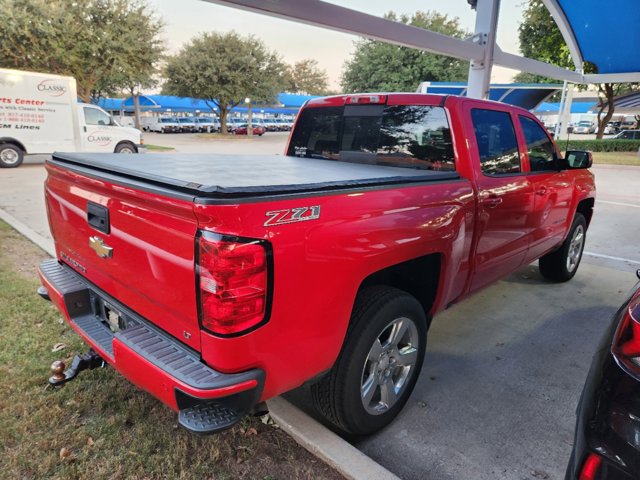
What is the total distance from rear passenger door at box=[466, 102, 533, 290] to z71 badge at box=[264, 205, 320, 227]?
1.64m

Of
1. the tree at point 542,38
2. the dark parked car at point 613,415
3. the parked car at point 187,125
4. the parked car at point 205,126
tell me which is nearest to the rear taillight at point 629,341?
the dark parked car at point 613,415

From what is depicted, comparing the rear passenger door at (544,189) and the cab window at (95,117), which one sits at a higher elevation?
the cab window at (95,117)

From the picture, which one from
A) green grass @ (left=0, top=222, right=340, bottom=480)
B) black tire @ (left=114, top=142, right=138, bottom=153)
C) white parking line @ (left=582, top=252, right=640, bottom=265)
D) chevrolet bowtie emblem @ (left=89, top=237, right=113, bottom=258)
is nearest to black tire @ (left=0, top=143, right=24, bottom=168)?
black tire @ (left=114, top=142, right=138, bottom=153)

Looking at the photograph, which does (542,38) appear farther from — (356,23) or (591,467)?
(591,467)

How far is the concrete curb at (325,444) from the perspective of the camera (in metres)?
2.23

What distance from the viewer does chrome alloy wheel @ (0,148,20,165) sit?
14648mm

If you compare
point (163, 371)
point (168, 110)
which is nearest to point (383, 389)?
point (163, 371)

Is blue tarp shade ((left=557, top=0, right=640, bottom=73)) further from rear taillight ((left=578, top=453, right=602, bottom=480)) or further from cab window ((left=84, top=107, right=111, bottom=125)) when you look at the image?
cab window ((left=84, top=107, right=111, bottom=125))

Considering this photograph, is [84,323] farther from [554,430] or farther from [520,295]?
[520,295]

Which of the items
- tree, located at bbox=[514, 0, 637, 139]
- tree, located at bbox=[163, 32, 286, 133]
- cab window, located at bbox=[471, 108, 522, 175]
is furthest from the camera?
tree, located at bbox=[163, 32, 286, 133]

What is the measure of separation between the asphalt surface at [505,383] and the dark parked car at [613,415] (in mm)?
938

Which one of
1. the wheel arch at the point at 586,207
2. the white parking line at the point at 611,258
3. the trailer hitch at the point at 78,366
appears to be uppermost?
the wheel arch at the point at 586,207

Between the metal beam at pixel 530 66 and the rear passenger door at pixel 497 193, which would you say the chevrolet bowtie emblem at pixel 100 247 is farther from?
the metal beam at pixel 530 66

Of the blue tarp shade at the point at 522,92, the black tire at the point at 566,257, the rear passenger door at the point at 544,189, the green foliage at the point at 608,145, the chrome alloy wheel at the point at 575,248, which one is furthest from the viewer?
the green foliage at the point at 608,145
